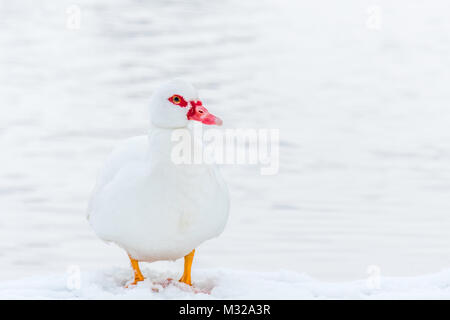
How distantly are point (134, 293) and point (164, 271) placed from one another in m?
0.60

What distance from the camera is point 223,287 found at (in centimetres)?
561

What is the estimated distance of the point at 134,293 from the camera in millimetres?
5270

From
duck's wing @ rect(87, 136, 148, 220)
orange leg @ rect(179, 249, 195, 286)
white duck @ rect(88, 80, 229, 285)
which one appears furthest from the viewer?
orange leg @ rect(179, 249, 195, 286)

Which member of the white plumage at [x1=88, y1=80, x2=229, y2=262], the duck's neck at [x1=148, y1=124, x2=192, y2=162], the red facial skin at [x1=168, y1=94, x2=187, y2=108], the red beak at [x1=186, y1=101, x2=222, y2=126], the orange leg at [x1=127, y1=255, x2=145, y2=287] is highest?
the red facial skin at [x1=168, y1=94, x2=187, y2=108]

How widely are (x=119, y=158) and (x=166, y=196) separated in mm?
685

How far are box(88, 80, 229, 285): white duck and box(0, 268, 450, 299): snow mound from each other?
31cm

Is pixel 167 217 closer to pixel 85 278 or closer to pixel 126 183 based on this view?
pixel 126 183

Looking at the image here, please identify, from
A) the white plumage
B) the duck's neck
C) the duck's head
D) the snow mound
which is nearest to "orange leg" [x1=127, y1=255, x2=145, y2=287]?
the snow mound

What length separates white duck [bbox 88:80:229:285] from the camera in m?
5.14

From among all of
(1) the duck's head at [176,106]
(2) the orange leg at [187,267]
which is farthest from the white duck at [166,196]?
(2) the orange leg at [187,267]

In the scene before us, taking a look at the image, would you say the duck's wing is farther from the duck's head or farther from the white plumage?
the duck's head

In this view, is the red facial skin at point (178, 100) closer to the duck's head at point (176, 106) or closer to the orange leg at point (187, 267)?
the duck's head at point (176, 106)

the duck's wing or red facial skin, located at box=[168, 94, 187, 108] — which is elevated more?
red facial skin, located at box=[168, 94, 187, 108]
